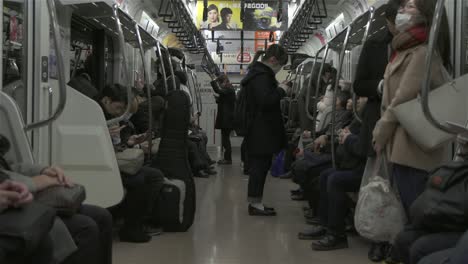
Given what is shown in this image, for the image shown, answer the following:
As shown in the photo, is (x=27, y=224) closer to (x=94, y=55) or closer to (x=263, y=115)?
(x=263, y=115)

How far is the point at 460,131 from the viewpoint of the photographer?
2471 mm

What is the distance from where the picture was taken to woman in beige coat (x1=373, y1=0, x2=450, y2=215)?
9.95 feet

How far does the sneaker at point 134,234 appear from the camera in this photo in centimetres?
458

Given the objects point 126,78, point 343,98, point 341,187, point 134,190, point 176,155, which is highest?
point 126,78

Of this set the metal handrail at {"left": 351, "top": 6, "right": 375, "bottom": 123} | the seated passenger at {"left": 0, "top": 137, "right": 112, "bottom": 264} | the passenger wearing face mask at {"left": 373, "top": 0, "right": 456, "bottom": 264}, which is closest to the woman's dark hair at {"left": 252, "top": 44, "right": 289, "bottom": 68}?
the metal handrail at {"left": 351, "top": 6, "right": 375, "bottom": 123}

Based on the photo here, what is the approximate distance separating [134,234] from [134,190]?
361 millimetres

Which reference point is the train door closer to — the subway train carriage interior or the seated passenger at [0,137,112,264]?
the subway train carriage interior

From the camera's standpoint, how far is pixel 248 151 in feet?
19.1

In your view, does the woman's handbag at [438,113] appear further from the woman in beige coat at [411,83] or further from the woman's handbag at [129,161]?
the woman's handbag at [129,161]

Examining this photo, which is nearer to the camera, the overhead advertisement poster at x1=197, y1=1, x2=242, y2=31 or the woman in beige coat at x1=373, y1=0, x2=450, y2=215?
the woman in beige coat at x1=373, y1=0, x2=450, y2=215

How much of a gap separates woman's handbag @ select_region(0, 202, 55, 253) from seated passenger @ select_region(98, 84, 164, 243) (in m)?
2.48

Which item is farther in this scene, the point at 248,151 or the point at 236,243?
the point at 248,151

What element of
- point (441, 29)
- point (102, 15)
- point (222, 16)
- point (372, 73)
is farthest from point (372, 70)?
point (222, 16)

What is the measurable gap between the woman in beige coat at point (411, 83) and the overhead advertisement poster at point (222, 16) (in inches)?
396
